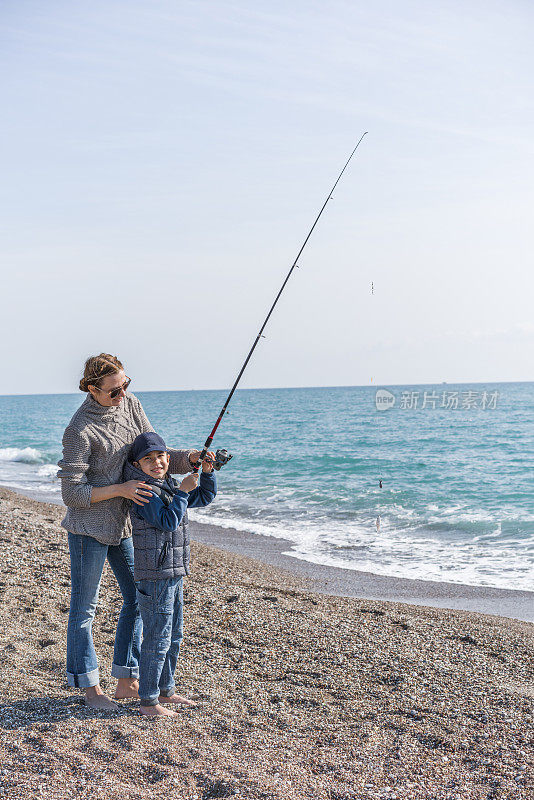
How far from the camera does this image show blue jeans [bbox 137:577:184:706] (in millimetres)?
3152

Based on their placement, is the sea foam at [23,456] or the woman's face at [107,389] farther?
the sea foam at [23,456]

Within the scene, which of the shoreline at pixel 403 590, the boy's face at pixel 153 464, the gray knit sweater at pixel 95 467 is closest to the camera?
the gray knit sweater at pixel 95 467

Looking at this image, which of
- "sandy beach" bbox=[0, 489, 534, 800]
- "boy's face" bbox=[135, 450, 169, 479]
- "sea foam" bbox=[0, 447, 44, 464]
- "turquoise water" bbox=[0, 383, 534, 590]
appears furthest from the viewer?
"sea foam" bbox=[0, 447, 44, 464]

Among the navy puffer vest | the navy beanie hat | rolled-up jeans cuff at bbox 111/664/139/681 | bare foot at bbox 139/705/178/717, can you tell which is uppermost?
the navy beanie hat

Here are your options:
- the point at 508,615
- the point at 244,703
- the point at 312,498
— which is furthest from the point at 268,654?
the point at 312,498

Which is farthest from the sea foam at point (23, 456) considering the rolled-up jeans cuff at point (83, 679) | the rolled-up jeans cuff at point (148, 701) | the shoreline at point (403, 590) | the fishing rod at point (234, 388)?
the rolled-up jeans cuff at point (148, 701)

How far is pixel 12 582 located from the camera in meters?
5.67

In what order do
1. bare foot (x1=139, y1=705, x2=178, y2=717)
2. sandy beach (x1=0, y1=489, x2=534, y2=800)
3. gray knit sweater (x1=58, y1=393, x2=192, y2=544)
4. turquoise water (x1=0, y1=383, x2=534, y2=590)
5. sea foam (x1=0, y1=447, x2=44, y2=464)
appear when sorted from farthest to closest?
sea foam (x1=0, y1=447, x2=44, y2=464)
turquoise water (x1=0, y1=383, x2=534, y2=590)
bare foot (x1=139, y1=705, x2=178, y2=717)
gray knit sweater (x1=58, y1=393, x2=192, y2=544)
sandy beach (x1=0, y1=489, x2=534, y2=800)

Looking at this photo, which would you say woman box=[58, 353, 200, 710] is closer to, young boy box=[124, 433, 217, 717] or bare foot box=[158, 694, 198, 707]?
young boy box=[124, 433, 217, 717]

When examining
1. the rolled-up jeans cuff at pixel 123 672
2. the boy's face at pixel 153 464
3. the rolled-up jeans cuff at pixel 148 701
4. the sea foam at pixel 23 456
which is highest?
the boy's face at pixel 153 464

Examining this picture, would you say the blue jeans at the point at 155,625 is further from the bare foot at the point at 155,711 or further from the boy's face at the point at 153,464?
the boy's face at the point at 153,464

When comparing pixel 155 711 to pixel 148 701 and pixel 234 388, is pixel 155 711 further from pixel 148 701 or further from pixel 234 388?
pixel 234 388

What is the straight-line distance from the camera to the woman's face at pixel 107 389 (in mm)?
3162

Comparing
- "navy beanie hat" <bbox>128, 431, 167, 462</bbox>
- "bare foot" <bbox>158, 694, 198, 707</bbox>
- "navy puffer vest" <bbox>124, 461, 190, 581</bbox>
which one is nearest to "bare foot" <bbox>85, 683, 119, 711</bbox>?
"bare foot" <bbox>158, 694, 198, 707</bbox>
